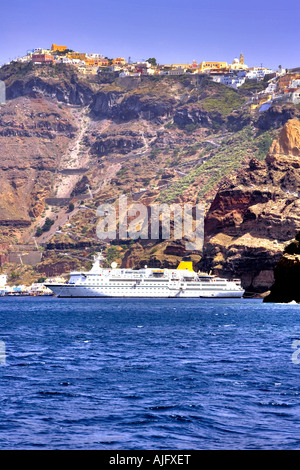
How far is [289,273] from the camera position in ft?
384

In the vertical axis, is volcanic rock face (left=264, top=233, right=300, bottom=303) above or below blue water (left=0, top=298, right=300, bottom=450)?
above

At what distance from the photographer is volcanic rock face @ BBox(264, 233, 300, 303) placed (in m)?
116

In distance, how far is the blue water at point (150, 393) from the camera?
30.9 meters

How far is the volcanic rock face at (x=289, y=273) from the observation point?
116 metres

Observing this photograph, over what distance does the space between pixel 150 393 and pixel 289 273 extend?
79.4m

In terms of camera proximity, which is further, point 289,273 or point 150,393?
point 289,273

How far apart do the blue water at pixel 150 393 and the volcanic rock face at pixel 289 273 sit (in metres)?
48.2

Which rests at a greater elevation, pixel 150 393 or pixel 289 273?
pixel 289 273

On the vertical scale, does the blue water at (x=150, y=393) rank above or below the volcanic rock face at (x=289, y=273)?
below

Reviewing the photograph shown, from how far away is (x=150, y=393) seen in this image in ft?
131

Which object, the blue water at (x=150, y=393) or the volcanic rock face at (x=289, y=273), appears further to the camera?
the volcanic rock face at (x=289, y=273)

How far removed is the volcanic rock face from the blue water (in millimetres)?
48203
